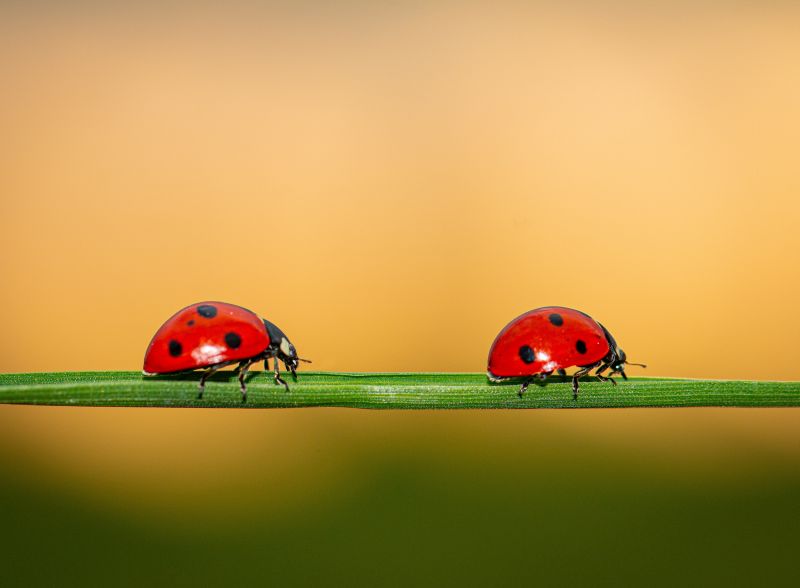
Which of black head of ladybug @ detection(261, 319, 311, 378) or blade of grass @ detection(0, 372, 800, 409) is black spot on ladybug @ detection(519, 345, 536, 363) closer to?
blade of grass @ detection(0, 372, 800, 409)

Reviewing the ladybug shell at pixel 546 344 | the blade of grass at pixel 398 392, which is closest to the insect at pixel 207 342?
the blade of grass at pixel 398 392

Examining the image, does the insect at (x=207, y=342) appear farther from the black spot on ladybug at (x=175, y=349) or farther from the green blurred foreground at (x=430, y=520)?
the green blurred foreground at (x=430, y=520)

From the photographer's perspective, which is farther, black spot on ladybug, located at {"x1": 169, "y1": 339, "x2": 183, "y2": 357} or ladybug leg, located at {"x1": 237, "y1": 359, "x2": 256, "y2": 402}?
black spot on ladybug, located at {"x1": 169, "y1": 339, "x2": 183, "y2": 357}

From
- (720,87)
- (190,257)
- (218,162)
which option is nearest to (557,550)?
(190,257)

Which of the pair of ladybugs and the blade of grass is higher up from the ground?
the pair of ladybugs

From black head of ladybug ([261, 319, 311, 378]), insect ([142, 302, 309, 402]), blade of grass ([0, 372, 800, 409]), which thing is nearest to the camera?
blade of grass ([0, 372, 800, 409])

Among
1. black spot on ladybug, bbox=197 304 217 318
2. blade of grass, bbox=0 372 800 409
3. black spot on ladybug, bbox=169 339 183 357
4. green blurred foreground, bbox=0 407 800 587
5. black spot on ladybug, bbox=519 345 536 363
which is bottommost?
green blurred foreground, bbox=0 407 800 587

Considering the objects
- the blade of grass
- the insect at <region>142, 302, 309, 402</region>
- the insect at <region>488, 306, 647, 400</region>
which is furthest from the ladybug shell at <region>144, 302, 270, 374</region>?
the insect at <region>488, 306, 647, 400</region>

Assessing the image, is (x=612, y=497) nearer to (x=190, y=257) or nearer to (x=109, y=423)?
(x=109, y=423)

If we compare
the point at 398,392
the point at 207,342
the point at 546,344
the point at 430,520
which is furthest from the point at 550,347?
the point at 207,342
